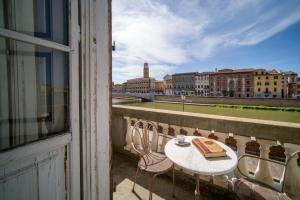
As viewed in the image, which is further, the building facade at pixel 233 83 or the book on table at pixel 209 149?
the building facade at pixel 233 83

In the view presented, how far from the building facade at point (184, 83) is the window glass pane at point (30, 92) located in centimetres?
7251

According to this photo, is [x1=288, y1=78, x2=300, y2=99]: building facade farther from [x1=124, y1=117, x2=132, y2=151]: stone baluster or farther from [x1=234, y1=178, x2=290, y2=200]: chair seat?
[x1=234, y1=178, x2=290, y2=200]: chair seat

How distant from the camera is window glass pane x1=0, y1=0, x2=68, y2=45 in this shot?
0.91 meters

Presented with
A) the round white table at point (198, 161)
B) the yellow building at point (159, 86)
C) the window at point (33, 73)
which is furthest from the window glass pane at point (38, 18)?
the yellow building at point (159, 86)

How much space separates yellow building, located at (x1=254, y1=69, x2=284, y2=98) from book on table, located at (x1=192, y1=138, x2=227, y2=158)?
67671 millimetres

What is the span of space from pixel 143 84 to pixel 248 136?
88964 mm

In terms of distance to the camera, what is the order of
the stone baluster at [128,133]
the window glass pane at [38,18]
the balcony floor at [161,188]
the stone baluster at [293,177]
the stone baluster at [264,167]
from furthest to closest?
the stone baluster at [128,133] < the balcony floor at [161,188] < the stone baluster at [264,167] < the stone baluster at [293,177] < the window glass pane at [38,18]

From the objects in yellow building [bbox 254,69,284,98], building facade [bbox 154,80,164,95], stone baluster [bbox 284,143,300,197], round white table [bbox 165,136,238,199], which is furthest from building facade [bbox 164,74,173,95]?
round white table [bbox 165,136,238,199]

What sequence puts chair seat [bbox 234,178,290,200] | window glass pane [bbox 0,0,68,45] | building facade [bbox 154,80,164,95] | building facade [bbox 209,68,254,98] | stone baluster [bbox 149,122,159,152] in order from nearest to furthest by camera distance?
window glass pane [bbox 0,0,68,45] → chair seat [bbox 234,178,290,200] → stone baluster [bbox 149,122,159,152] → building facade [bbox 209,68,254,98] → building facade [bbox 154,80,164,95]

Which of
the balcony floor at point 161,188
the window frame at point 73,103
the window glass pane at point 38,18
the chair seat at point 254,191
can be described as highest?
the window glass pane at point 38,18

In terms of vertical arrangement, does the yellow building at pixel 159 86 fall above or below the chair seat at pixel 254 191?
above

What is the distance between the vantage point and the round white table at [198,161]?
1.60m

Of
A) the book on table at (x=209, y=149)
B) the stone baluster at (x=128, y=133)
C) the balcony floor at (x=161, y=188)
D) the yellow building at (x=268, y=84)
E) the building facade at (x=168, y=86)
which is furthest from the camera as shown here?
the building facade at (x=168, y=86)

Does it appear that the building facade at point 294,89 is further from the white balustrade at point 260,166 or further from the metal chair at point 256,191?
the metal chair at point 256,191
